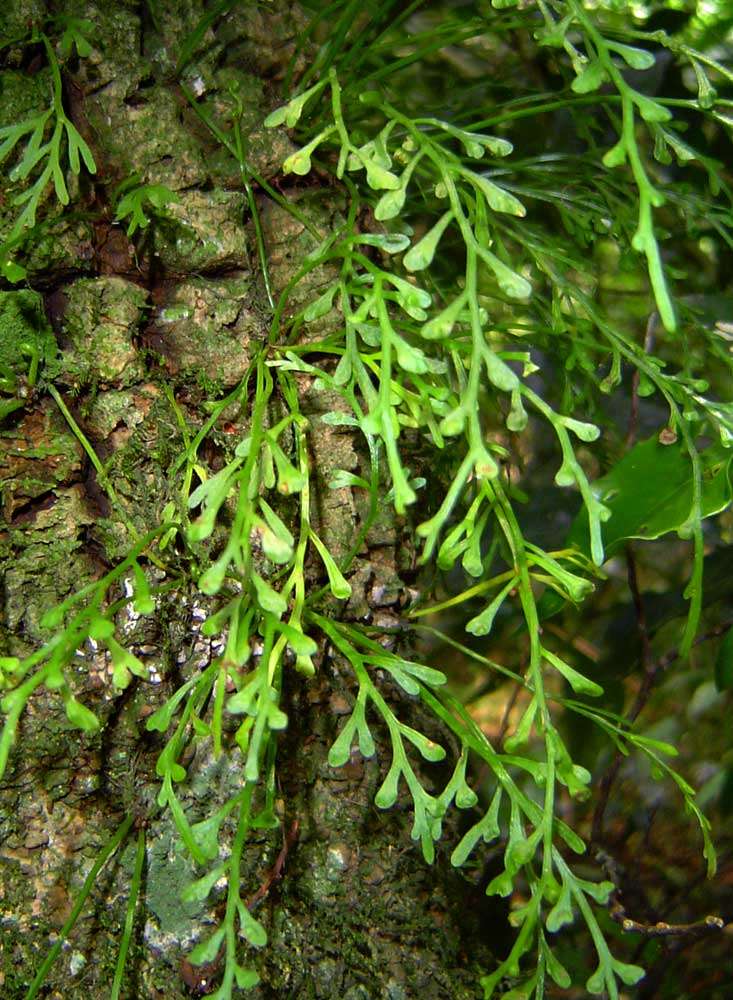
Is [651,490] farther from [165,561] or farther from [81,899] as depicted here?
[81,899]

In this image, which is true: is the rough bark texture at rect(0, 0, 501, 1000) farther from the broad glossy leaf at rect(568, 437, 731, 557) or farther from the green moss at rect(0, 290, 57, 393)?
the broad glossy leaf at rect(568, 437, 731, 557)

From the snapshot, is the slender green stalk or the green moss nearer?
the slender green stalk

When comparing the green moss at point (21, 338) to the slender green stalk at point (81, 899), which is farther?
the green moss at point (21, 338)

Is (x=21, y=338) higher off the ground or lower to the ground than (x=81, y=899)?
higher

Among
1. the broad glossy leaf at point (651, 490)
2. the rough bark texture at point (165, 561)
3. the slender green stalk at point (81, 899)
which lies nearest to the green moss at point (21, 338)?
the rough bark texture at point (165, 561)

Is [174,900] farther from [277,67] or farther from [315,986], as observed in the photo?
[277,67]

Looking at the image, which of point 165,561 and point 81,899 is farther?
point 165,561

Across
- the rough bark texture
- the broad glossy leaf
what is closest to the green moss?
the rough bark texture

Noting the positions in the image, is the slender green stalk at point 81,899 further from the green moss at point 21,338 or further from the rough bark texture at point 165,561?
the green moss at point 21,338

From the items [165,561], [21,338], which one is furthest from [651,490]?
[21,338]
